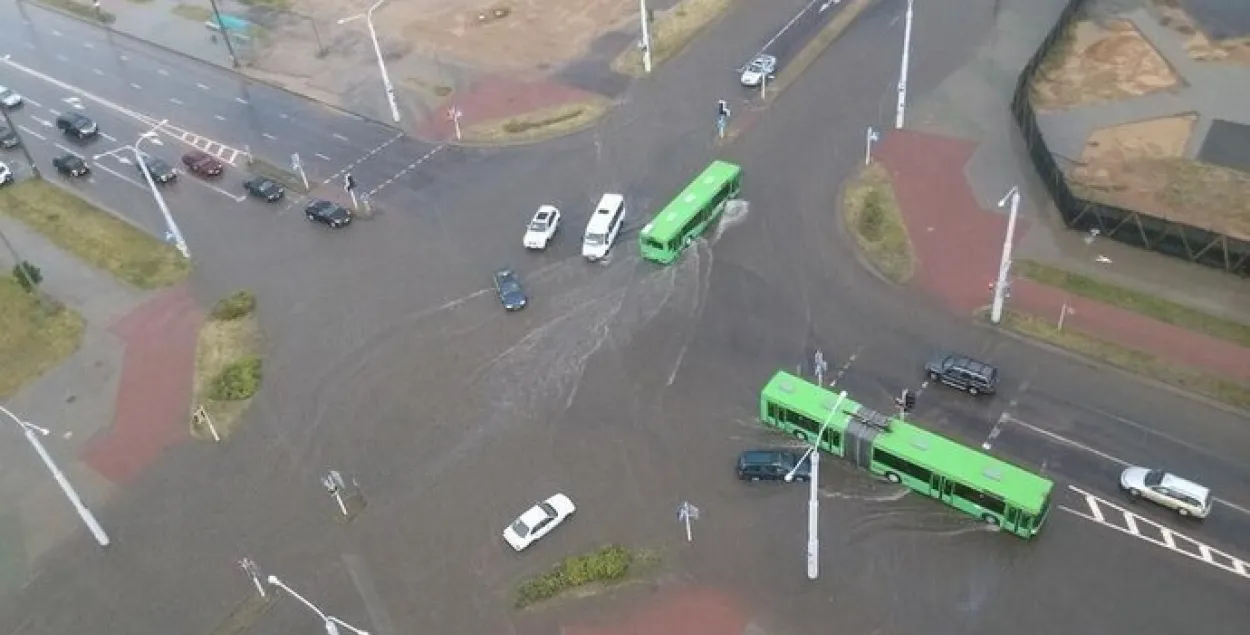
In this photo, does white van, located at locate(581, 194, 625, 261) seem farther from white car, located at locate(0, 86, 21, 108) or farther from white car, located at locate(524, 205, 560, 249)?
white car, located at locate(0, 86, 21, 108)

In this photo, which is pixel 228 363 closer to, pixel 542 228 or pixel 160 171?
pixel 542 228

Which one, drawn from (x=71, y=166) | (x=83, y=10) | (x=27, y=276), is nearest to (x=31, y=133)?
(x=71, y=166)

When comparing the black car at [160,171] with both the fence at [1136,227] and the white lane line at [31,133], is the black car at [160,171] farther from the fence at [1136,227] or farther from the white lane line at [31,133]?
the fence at [1136,227]

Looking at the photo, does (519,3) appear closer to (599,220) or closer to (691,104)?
(691,104)

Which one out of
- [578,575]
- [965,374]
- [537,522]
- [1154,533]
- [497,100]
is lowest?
[578,575]

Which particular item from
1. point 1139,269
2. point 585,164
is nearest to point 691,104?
point 585,164

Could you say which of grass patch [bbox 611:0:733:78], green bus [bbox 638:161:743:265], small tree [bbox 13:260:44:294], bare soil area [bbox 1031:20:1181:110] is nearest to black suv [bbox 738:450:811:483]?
green bus [bbox 638:161:743:265]

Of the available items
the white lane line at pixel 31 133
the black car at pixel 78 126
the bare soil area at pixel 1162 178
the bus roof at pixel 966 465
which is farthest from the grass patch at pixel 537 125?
the bus roof at pixel 966 465
